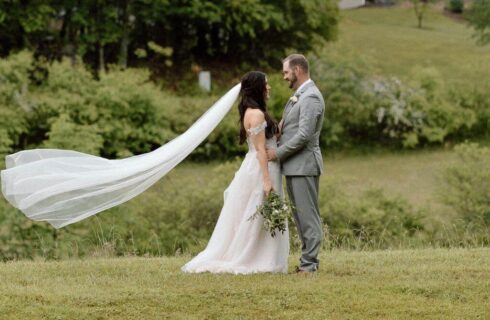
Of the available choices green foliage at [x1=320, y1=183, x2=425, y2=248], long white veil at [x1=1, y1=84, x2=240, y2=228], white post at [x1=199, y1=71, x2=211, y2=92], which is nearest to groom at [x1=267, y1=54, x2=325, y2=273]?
long white veil at [x1=1, y1=84, x2=240, y2=228]

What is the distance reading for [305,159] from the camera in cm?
920

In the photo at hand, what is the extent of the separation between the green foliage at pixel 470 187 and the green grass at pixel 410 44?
1419cm

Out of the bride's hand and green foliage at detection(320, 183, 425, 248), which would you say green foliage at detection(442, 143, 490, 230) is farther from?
the bride's hand

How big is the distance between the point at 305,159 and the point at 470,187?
10.4 meters

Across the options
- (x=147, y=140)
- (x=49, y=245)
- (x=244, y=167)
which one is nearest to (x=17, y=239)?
(x=49, y=245)

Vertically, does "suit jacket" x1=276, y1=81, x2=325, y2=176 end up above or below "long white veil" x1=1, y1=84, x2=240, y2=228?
above

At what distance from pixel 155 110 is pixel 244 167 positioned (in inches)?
811

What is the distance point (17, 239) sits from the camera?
55.3 feet

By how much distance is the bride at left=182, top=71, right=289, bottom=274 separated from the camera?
9.31 metres

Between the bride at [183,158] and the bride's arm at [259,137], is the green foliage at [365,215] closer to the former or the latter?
the bride at [183,158]

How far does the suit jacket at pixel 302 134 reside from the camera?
9.07 meters

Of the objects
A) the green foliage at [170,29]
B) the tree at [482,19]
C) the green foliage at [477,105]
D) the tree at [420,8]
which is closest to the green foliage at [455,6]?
the tree at [420,8]

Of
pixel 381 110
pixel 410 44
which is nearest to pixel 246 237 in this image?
pixel 381 110

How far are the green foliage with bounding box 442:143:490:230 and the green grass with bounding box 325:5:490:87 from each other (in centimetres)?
1419
